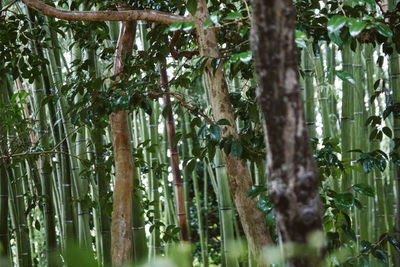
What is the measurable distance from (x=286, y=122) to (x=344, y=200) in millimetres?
627

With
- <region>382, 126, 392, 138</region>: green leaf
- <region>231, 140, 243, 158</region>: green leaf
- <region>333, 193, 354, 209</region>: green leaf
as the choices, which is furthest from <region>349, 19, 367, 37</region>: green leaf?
<region>382, 126, 392, 138</region>: green leaf

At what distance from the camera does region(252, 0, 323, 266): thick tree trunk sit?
53cm

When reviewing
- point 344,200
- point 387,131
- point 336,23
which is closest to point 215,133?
point 344,200

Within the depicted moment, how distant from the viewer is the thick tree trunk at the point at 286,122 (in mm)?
533

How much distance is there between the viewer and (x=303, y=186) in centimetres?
54

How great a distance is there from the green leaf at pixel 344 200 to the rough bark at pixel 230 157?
405mm

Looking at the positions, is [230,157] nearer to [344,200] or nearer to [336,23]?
[344,200]

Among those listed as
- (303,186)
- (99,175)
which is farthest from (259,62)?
(99,175)

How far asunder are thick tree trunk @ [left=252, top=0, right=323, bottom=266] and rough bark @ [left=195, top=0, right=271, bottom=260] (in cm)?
93

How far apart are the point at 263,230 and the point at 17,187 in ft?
6.65

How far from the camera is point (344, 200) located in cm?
110

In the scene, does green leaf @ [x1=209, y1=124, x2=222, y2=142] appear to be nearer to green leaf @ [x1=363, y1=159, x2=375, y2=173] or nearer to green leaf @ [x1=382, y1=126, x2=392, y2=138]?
green leaf @ [x1=363, y1=159, x2=375, y2=173]

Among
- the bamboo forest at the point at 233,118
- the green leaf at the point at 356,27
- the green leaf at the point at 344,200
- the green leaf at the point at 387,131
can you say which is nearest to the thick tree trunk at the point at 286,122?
the bamboo forest at the point at 233,118

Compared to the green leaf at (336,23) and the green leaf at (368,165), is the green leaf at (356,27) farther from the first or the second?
the green leaf at (368,165)
